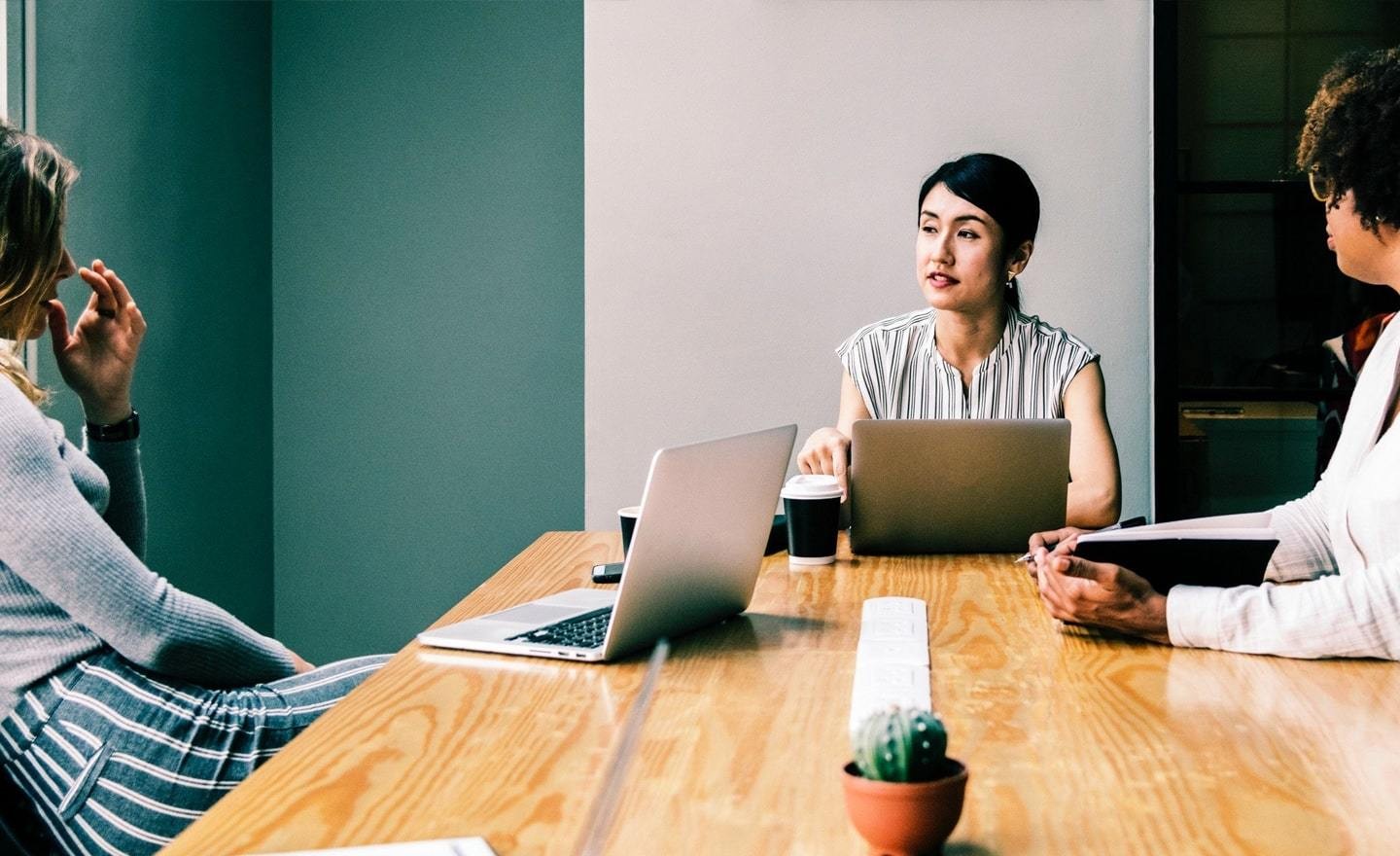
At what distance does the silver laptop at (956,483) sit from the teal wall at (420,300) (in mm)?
1956

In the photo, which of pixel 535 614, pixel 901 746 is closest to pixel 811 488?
pixel 535 614

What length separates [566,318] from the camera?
3.62 metres

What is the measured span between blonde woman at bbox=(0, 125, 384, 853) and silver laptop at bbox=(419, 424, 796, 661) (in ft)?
0.92

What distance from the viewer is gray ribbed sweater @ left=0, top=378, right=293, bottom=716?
4.05ft

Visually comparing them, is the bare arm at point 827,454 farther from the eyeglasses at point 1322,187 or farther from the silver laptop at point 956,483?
the eyeglasses at point 1322,187

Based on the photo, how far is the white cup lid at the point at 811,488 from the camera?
5.64 feet

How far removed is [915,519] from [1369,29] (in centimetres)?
222

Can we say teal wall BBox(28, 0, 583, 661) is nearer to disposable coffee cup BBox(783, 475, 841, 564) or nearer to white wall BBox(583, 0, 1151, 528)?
white wall BBox(583, 0, 1151, 528)

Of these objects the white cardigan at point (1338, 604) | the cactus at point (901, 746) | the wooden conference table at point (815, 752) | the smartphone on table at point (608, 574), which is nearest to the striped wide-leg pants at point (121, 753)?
the wooden conference table at point (815, 752)

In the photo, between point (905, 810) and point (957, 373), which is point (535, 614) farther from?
point (957, 373)

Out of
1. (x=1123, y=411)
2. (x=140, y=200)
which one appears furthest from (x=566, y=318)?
(x=1123, y=411)

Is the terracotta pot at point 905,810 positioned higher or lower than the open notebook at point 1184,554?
lower

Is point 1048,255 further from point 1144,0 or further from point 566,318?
point 566,318

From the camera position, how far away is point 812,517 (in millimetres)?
1734
